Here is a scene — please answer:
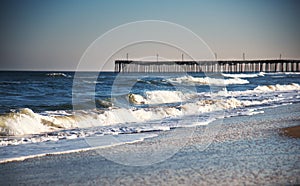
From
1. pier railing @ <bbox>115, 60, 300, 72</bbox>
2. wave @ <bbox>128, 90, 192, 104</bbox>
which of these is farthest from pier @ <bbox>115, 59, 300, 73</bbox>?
wave @ <bbox>128, 90, 192, 104</bbox>

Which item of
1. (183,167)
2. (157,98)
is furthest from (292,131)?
(157,98)

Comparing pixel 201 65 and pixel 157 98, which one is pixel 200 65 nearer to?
pixel 201 65

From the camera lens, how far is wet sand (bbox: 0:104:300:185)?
5402 mm

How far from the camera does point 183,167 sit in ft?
20.2

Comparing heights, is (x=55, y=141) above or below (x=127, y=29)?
below

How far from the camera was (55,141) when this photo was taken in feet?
30.3

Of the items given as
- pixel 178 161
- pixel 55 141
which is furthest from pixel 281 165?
pixel 55 141

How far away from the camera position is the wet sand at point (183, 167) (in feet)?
17.7

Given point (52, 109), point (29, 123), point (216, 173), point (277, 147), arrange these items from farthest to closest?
point (52, 109) → point (29, 123) → point (277, 147) → point (216, 173)

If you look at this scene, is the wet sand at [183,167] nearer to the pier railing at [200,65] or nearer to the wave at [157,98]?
the wave at [157,98]

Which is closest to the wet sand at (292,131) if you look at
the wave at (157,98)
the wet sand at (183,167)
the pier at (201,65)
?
the wet sand at (183,167)

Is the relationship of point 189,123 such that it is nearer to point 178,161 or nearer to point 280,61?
point 178,161

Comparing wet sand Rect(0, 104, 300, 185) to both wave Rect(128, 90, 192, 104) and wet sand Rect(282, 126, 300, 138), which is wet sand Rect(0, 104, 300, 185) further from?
wave Rect(128, 90, 192, 104)

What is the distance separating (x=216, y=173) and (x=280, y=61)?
313ft
